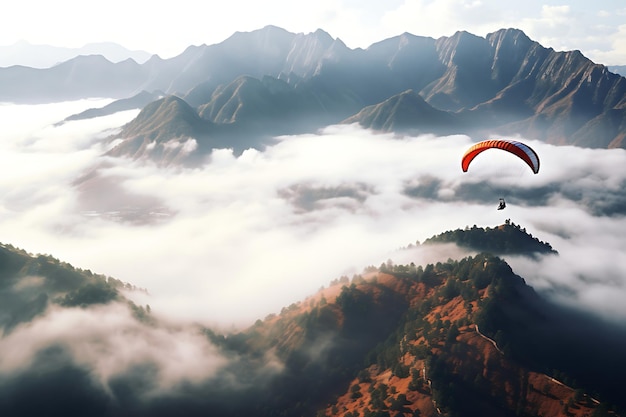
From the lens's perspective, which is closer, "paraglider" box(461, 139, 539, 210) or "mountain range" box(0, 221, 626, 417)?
"paraglider" box(461, 139, 539, 210)

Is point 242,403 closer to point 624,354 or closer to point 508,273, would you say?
point 508,273

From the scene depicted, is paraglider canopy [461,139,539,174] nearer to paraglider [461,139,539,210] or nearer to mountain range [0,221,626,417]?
paraglider [461,139,539,210]

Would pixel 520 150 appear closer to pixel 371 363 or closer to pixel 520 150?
pixel 520 150

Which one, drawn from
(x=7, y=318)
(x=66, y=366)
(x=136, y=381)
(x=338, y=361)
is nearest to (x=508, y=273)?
(x=338, y=361)

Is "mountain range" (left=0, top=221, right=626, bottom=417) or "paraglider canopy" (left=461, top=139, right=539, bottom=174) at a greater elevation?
"paraglider canopy" (left=461, top=139, right=539, bottom=174)

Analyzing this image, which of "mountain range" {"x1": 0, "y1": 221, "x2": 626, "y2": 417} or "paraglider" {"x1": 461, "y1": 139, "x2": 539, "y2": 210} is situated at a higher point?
"paraglider" {"x1": 461, "y1": 139, "x2": 539, "y2": 210}

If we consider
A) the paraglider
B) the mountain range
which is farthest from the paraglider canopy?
the mountain range

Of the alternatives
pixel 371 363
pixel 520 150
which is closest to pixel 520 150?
pixel 520 150

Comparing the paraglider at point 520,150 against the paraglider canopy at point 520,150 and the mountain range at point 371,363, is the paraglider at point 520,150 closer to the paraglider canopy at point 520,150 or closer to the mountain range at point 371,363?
the paraglider canopy at point 520,150

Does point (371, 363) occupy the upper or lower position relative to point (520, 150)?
lower
